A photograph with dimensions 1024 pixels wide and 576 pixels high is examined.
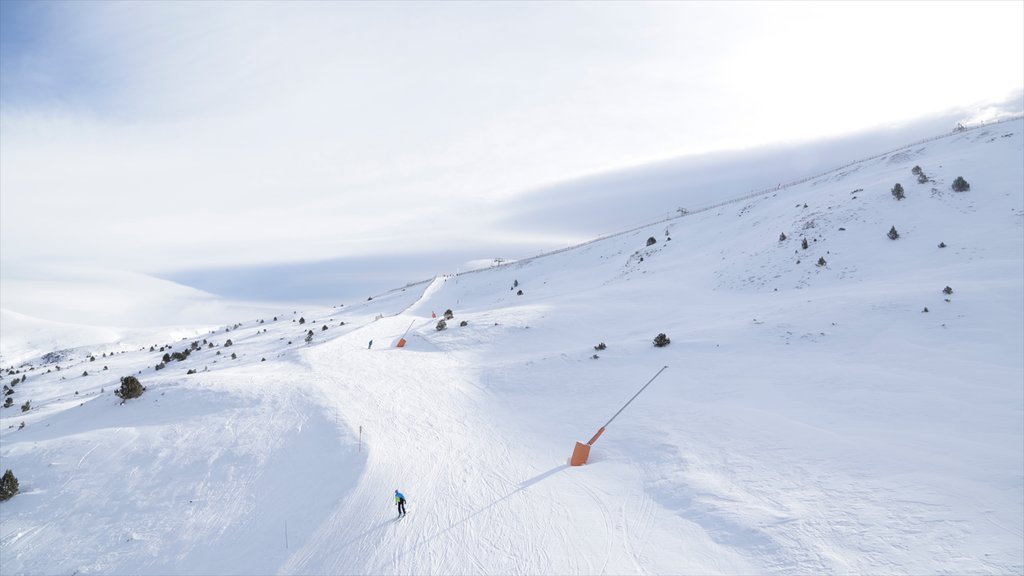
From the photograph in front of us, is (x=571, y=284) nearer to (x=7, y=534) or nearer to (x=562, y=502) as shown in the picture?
(x=562, y=502)

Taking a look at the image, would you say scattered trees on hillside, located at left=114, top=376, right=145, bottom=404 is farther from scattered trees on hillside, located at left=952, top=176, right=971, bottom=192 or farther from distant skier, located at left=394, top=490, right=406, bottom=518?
scattered trees on hillside, located at left=952, top=176, right=971, bottom=192

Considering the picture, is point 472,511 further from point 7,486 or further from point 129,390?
point 129,390

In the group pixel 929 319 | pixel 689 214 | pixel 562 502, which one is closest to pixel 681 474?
pixel 562 502

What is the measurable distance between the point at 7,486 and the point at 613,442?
20.9 meters

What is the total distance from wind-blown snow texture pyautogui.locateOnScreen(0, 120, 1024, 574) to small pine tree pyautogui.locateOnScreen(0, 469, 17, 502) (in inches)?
12.2

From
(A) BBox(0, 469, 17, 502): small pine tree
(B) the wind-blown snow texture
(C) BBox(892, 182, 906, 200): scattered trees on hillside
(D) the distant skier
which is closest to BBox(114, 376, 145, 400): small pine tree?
(B) the wind-blown snow texture

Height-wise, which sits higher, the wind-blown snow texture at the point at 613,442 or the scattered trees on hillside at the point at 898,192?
the scattered trees on hillside at the point at 898,192

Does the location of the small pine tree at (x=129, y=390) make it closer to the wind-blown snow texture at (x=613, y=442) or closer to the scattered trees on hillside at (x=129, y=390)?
the scattered trees on hillside at (x=129, y=390)

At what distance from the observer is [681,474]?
12812mm

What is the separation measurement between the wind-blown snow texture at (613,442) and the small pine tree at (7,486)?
1.02 feet

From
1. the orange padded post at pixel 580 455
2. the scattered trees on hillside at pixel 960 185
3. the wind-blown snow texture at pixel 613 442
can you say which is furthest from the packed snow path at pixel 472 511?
the scattered trees on hillside at pixel 960 185

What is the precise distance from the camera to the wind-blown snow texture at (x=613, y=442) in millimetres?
10195

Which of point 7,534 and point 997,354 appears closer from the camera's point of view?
point 7,534

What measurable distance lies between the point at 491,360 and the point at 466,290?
114 feet
